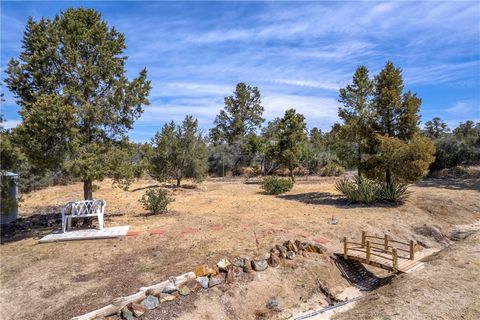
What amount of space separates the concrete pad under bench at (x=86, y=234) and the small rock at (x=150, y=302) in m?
3.90

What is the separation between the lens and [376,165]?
579 inches

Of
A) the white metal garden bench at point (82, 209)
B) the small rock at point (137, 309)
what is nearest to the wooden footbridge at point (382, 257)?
the small rock at point (137, 309)

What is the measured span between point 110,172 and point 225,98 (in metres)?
36.5

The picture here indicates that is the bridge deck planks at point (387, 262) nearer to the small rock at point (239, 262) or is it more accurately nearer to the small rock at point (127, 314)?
the small rock at point (239, 262)

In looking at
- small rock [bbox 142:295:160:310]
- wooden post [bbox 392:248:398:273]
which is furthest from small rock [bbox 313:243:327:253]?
small rock [bbox 142:295:160:310]

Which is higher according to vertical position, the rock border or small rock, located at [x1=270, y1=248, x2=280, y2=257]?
small rock, located at [x1=270, y1=248, x2=280, y2=257]

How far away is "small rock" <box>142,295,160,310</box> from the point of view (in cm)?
564

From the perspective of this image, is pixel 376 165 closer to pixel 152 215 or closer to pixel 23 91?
pixel 152 215

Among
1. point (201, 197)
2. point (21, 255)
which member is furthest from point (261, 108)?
point (21, 255)

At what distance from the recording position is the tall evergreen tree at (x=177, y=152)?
2236 cm

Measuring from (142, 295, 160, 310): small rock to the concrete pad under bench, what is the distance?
390cm

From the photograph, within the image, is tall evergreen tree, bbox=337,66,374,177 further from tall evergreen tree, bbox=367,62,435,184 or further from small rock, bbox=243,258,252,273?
small rock, bbox=243,258,252,273

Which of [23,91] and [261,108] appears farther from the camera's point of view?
[261,108]

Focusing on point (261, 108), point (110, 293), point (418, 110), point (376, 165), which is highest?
point (261, 108)
